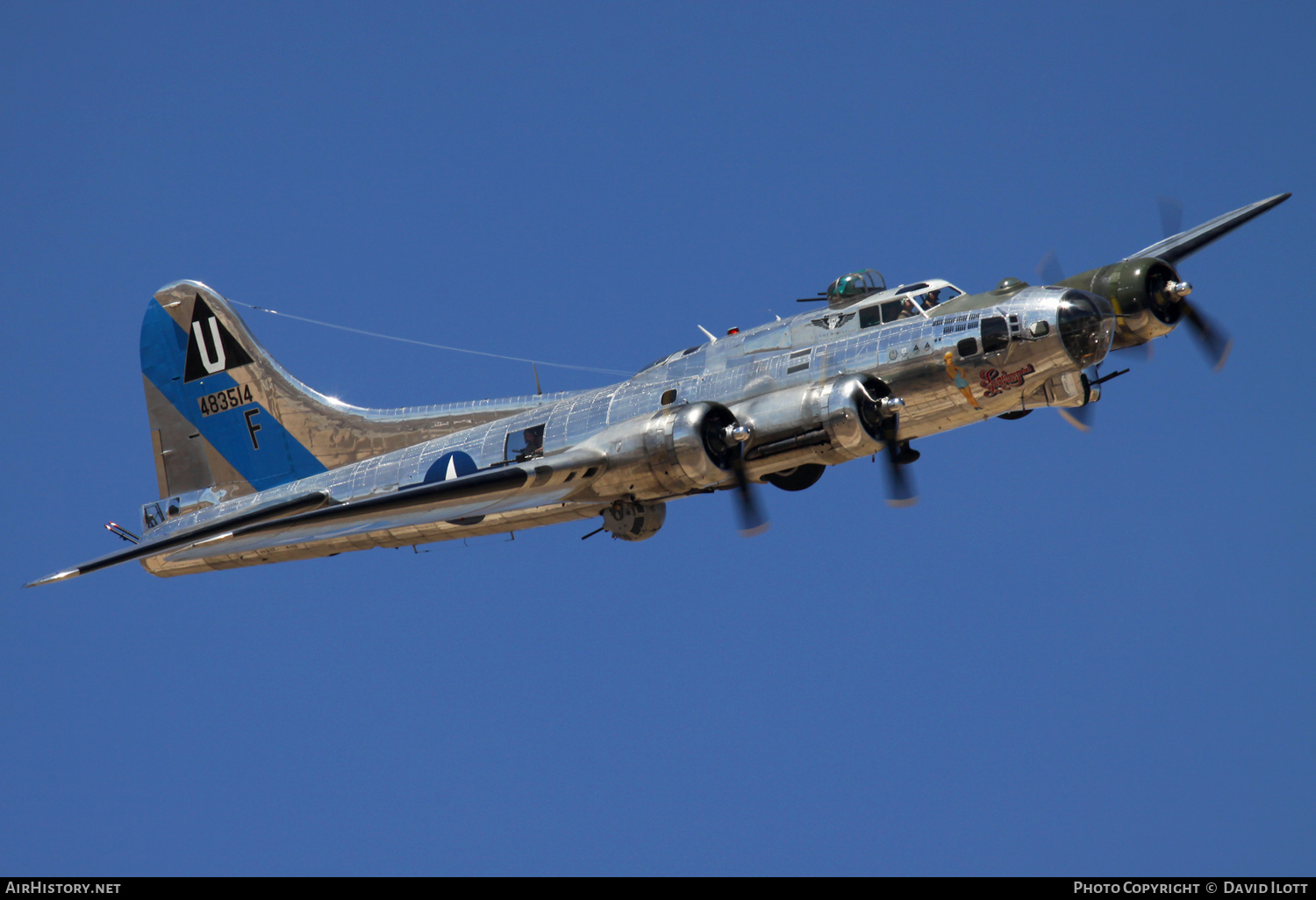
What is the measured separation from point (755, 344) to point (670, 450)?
296 centimetres

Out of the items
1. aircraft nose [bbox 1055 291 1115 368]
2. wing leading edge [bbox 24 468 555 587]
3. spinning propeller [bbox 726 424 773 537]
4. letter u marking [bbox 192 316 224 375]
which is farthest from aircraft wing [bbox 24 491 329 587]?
aircraft nose [bbox 1055 291 1115 368]

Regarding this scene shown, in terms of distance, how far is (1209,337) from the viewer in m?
27.8

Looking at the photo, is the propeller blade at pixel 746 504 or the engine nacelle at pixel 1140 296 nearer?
the propeller blade at pixel 746 504

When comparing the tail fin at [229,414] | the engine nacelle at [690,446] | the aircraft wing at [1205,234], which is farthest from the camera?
the tail fin at [229,414]

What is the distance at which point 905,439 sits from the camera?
2528cm

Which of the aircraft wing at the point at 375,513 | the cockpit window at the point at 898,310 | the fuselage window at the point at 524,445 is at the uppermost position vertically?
the cockpit window at the point at 898,310

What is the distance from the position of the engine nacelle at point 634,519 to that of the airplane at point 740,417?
0.03 meters

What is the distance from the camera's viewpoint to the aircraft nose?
2359 centimetres

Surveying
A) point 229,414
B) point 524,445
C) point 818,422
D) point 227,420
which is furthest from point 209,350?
point 818,422

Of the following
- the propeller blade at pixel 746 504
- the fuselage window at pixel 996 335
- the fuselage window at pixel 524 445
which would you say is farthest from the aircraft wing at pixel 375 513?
the fuselage window at pixel 996 335

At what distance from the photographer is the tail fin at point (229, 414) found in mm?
31656

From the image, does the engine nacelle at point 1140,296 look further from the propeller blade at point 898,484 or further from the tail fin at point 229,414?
the tail fin at point 229,414

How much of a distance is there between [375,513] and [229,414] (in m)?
9.34
